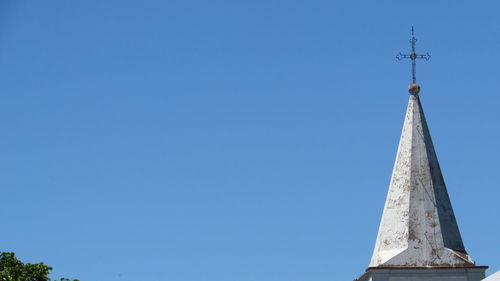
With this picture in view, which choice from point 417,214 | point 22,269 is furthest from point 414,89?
point 22,269

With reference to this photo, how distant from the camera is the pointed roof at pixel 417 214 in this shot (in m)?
50.0

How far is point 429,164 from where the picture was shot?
51.9 meters

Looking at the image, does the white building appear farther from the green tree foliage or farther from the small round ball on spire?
the green tree foliage

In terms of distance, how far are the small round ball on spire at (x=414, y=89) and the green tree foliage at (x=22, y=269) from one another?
623 inches

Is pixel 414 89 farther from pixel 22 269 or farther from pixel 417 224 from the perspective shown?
pixel 22 269

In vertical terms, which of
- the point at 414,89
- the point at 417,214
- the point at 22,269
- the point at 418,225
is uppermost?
the point at 414,89

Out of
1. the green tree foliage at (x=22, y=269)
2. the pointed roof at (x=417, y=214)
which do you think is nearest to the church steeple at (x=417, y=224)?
the pointed roof at (x=417, y=214)

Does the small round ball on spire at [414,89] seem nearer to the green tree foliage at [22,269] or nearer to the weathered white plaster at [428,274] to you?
the weathered white plaster at [428,274]

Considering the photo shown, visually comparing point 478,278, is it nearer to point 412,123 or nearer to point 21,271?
point 412,123

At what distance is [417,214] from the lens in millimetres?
50656

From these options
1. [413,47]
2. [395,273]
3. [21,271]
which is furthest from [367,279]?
[21,271]

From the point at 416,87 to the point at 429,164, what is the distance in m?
3.34

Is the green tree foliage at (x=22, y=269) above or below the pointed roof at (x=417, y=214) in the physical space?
below

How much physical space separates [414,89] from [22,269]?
1710 cm
